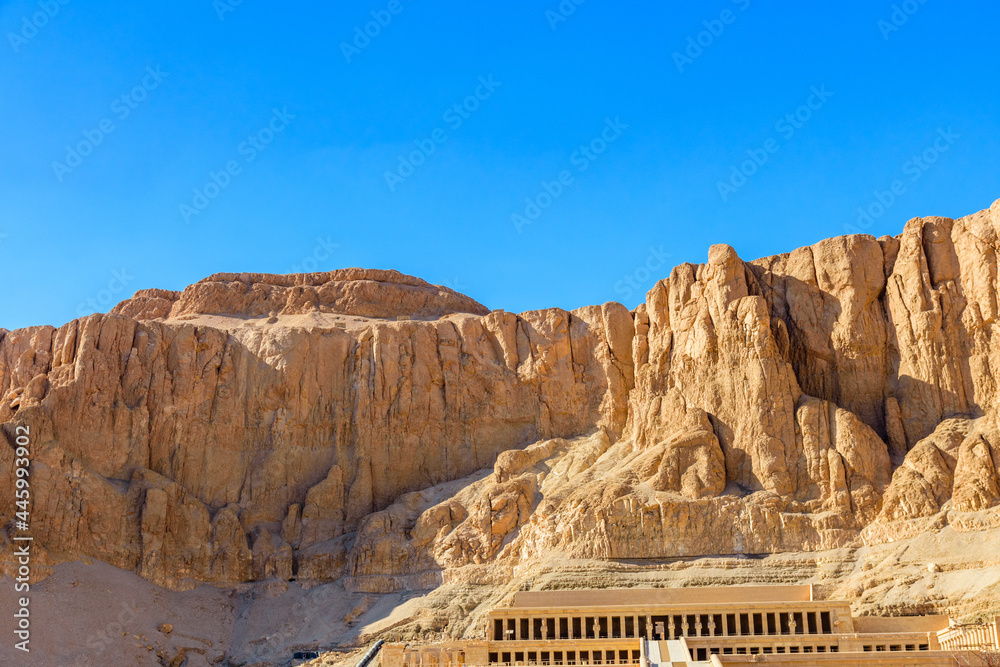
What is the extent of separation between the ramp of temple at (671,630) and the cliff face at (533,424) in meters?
7.12

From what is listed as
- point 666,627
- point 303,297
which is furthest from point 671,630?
point 303,297

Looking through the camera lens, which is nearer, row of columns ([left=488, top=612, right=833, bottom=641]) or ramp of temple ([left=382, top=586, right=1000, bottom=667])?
ramp of temple ([left=382, top=586, right=1000, bottom=667])

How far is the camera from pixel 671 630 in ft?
263

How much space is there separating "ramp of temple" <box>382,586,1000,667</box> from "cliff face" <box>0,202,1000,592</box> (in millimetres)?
7119

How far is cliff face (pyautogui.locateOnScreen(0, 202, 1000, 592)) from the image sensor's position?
90.8 metres

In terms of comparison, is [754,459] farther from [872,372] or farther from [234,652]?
[234,652]

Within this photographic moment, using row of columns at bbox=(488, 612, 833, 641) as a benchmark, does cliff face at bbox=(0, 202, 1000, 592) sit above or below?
above

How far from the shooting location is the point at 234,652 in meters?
92.8

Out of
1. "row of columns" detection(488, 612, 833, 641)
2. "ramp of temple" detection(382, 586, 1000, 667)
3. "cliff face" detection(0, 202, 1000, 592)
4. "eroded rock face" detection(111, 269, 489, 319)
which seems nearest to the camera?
"ramp of temple" detection(382, 586, 1000, 667)

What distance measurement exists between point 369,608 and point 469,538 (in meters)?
9.68

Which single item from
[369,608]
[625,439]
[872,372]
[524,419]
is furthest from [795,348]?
[369,608]

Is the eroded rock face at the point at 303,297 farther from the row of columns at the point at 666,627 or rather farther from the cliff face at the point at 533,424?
the row of columns at the point at 666,627

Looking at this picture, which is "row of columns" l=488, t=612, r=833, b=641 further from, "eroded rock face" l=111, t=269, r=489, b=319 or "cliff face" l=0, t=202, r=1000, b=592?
"eroded rock face" l=111, t=269, r=489, b=319

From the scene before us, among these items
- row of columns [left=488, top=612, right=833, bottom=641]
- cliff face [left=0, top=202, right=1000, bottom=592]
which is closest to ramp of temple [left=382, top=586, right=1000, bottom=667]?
row of columns [left=488, top=612, right=833, bottom=641]
